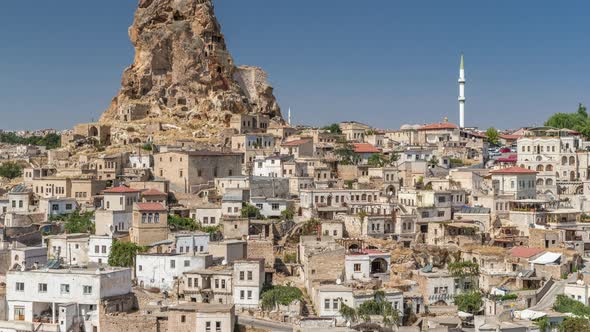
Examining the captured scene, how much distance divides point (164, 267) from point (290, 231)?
31.1ft

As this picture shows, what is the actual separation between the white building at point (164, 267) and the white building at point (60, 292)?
3.46 metres

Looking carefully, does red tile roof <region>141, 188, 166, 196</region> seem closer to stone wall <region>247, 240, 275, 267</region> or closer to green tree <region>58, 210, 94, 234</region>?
green tree <region>58, 210, 94, 234</region>

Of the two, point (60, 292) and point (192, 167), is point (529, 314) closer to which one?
point (60, 292)

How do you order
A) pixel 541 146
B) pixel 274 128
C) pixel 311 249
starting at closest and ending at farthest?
pixel 311 249 < pixel 541 146 < pixel 274 128

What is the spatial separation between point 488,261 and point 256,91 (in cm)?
4938

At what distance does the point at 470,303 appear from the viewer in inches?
1604

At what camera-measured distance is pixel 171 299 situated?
41.3 m

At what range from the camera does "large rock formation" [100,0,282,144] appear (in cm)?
8231

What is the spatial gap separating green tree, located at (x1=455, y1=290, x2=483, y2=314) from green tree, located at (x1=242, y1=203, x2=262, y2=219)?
14.2m

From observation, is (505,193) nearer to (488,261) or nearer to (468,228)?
(468,228)

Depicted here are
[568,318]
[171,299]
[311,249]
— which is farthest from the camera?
[311,249]

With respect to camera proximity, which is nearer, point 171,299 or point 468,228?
point 171,299

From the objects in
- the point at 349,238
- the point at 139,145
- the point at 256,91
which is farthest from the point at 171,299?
the point at 256,91

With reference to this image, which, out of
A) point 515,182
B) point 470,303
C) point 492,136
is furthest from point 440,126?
point 470,303
